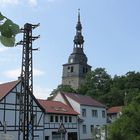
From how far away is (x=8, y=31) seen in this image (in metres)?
2.01

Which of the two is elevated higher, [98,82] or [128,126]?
[98,82]

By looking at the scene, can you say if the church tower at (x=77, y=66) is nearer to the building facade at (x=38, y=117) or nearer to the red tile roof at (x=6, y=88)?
the building facade at (x=38, y=117)

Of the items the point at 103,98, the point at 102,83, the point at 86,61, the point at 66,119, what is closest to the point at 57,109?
the point at 66,119

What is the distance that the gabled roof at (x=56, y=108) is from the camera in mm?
50125

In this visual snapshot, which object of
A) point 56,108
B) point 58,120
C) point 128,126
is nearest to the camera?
point 128,126

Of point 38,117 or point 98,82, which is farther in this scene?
point 98,82

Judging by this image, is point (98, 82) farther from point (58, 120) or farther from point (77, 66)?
point (58, 120)

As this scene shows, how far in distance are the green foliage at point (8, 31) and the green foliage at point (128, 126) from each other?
24.5 meters

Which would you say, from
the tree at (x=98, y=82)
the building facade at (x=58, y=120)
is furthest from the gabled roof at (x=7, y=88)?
the tree at (x=98, y=82)

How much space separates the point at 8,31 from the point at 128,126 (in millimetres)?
26153

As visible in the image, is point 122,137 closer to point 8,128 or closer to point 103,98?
point 8,128

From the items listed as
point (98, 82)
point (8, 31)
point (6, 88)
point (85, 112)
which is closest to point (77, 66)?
point (98, 82)

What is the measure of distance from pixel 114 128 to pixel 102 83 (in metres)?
66.7

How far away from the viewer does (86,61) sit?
412 feet
